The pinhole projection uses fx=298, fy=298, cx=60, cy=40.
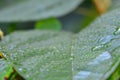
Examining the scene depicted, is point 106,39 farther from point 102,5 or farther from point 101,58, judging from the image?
point 102,5

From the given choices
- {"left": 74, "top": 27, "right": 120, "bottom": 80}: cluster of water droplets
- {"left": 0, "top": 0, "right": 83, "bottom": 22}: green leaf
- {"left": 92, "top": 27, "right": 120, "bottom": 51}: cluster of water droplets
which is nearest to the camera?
{"left": 74, "top": 27, "right": 120, "bottom": 80}: cluster of water droplets

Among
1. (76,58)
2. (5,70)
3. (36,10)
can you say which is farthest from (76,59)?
(36,10)

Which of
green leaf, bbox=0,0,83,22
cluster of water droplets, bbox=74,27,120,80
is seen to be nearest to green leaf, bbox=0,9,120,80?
cluster of water droplets, bbox=74,27,120,80

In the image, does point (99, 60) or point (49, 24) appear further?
point (49, 24)

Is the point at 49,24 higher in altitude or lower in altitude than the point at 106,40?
lower

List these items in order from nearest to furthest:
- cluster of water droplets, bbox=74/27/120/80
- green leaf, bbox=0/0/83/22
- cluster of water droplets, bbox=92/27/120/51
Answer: cluster of water droplets, bbox=74/27/120/80 < cluster of water droplets, bbox=92/27/120/51 < green leaf, bbox=0/0/83/22

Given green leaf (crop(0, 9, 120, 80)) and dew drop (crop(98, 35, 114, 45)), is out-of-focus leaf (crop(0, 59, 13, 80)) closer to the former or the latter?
green leaf (crop(0, 9, 120, 80))

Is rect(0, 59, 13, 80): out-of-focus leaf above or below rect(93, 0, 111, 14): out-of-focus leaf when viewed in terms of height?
above

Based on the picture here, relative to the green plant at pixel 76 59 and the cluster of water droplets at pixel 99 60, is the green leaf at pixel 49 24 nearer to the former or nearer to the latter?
the green plant at pixel 76 59

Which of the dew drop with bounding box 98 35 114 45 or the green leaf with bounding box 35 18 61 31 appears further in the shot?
the green leaf with bounding box 35 18 61 31

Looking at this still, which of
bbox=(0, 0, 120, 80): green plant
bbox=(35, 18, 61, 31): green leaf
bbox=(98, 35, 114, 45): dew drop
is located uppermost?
bbox=(98, 35, 114, 45): dew drop
